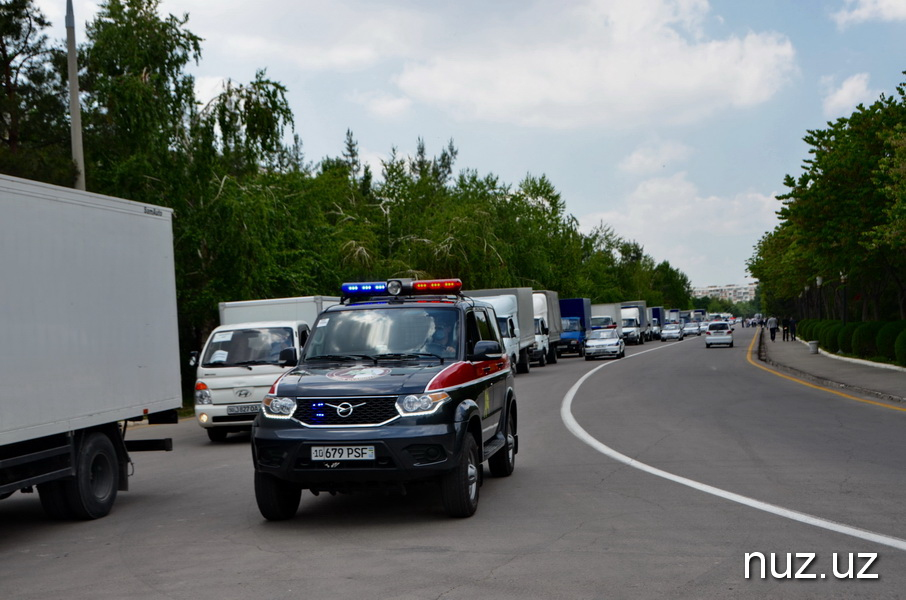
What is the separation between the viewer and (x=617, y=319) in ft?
240

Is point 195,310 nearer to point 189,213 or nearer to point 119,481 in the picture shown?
point 189,213

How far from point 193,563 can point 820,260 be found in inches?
1271

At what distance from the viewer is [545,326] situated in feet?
143

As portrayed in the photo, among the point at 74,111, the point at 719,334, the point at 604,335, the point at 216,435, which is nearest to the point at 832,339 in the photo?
the point at 604,335

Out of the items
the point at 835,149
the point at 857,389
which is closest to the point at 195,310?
the point at 857,389

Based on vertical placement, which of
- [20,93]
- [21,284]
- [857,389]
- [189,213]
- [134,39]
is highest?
[134,39]

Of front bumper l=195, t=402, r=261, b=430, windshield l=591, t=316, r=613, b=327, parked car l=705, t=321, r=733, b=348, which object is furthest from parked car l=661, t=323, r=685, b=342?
front bumper l=195, t=402, r=261, b=430

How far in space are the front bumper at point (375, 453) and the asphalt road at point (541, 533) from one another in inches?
18.8

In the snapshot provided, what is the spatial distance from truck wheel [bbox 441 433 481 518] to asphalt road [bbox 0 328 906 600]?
121mm

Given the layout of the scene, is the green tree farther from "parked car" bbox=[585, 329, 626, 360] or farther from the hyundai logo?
"parked car" bbox=[585, 329, 626, 360]

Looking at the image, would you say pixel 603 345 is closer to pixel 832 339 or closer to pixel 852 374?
pixel 832 339

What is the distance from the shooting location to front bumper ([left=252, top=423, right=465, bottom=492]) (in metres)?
8.02

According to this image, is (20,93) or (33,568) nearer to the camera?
(33,568)

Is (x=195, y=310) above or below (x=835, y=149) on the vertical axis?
below
